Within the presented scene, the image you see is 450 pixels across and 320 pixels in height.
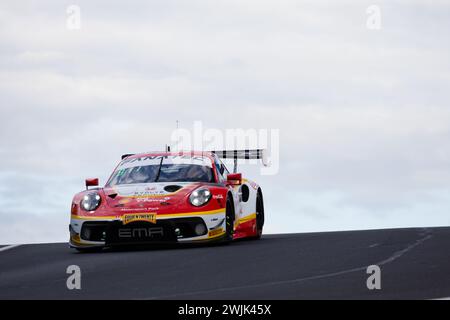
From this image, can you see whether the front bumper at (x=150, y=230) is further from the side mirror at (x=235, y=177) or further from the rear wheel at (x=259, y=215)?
the rear wheel at (x=259, y=215)

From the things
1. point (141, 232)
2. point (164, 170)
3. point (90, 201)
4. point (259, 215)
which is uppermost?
point (164, 170)

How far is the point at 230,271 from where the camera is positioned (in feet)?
37.9

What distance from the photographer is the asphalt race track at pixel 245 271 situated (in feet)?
31.6

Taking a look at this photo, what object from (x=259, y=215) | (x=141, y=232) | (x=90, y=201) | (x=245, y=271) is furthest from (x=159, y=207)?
(x=245, y=271)

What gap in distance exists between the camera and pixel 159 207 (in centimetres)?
1517

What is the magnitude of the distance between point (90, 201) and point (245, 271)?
454cm

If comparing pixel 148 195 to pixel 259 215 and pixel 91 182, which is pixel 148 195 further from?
pixel 259 215

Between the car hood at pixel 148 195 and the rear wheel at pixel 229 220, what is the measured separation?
21.2 inches
